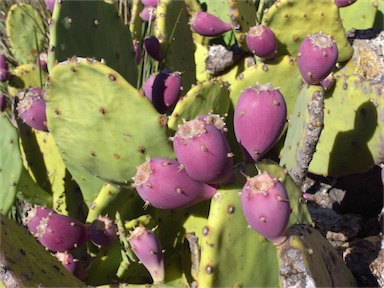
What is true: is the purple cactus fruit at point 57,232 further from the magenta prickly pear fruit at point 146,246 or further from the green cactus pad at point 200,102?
the green cactus pad at point 200,102

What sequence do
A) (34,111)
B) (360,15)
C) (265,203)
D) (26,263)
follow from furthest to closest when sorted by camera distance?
1. (360,15)
2. (34,111)
3. (26,263)
4. (265,203)

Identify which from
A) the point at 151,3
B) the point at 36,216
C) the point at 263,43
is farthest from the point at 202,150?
the point at 151,3

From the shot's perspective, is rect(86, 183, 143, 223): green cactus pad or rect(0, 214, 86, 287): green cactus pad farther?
rect(86, 183, 143, 223): green cactus pad

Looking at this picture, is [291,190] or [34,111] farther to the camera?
[34,111]

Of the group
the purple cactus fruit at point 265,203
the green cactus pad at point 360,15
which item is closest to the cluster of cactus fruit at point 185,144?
the purple cactus fruit at point 265,203

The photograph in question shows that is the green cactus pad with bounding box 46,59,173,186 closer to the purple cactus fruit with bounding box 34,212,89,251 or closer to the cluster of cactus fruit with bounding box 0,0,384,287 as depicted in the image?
the cluster of cactus fruit with bounding box 0,0,384,287

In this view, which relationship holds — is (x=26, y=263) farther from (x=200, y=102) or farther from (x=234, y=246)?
(x=200, y=102)

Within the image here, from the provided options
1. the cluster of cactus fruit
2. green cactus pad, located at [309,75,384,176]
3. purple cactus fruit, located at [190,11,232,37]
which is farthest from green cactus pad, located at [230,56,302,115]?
purple cactus fruit, located at [190,11,232,37]
